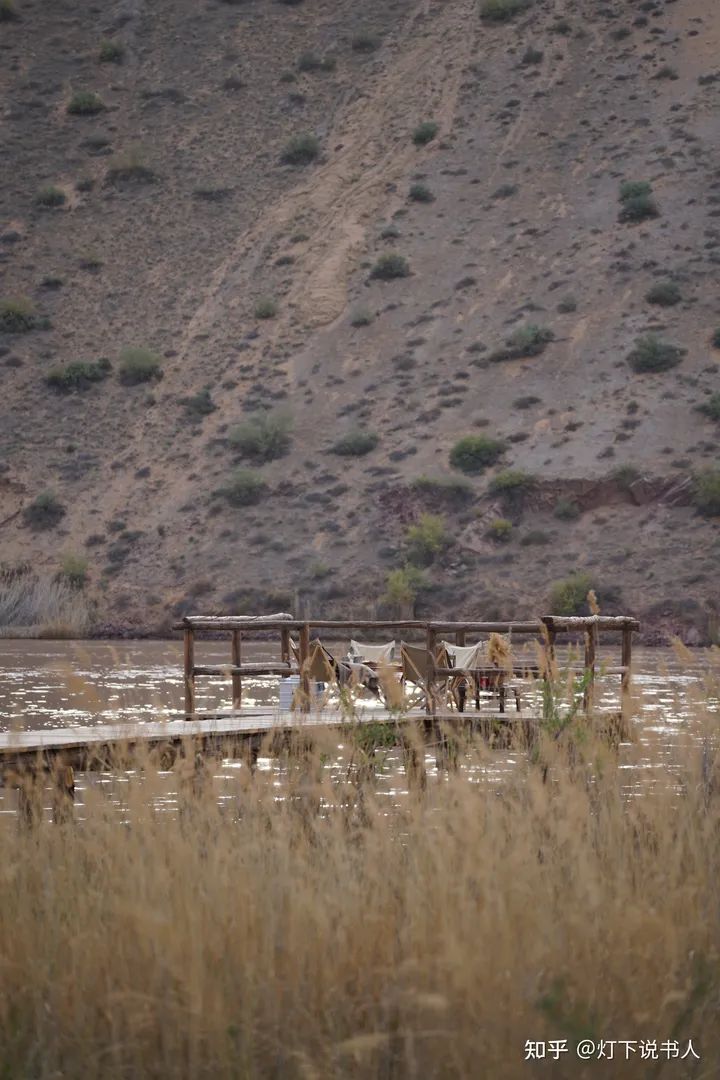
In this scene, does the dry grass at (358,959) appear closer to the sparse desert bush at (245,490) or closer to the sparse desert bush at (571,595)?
the sparse desert bush at (571,595)

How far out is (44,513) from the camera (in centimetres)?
4309

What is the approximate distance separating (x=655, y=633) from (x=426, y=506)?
8284 mm

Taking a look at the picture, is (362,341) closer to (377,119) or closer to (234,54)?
(377,119)

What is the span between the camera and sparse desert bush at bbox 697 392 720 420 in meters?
40.1

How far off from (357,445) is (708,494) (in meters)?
10.4

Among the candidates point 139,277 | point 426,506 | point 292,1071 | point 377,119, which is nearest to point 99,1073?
point 292,1071

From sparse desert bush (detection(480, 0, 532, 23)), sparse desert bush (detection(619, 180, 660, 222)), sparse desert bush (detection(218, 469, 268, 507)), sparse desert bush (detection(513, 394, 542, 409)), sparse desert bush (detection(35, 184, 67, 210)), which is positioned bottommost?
sparse desert bush (detection(218, 469, 268, 507))

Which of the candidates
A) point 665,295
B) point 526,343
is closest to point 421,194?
point 526,343

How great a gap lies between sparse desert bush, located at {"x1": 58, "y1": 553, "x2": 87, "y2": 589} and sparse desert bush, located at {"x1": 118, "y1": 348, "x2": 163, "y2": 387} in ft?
28.8

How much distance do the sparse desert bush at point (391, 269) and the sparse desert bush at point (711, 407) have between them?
→ 1194cm

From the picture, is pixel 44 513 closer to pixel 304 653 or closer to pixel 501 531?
pixel 501 531

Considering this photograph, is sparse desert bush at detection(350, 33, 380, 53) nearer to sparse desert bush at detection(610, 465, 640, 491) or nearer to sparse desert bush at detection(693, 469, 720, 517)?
sparse desert bush at detection(610, 465, 640, 491)

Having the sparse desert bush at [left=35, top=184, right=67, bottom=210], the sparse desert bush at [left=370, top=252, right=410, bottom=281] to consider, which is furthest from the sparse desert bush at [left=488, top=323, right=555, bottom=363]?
the sparse desert bush at [left=35, top=184, right=67, bottom=210]

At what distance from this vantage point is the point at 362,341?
154 feet
